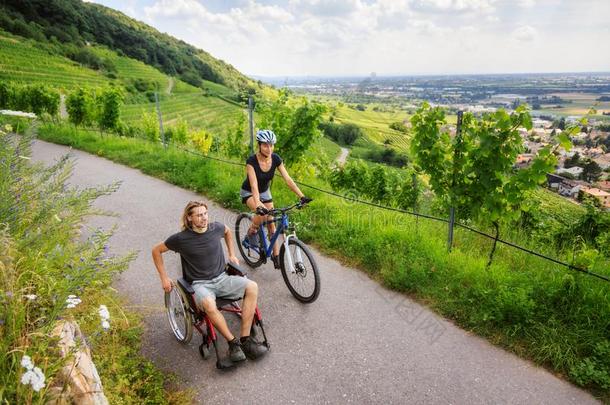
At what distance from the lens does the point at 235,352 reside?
374 centimetres

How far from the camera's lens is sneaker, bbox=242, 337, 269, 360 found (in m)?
3.86

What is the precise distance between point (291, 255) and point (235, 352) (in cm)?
147

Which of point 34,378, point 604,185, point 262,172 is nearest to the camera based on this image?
point 34,378

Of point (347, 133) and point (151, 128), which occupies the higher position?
point (151, 128)

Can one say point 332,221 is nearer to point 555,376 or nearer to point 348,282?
point 348,282

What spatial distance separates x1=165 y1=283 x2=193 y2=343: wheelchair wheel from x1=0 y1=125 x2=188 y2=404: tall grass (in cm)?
42

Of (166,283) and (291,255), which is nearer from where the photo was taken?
(166,283)

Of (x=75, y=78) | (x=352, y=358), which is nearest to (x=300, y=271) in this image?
(x=352, y=358)

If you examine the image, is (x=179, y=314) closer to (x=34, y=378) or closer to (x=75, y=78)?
(x=34, y=378)

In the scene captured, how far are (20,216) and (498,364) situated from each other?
16.2 ft

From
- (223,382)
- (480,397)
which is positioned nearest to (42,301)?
(223,382)

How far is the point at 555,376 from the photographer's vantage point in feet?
12.2

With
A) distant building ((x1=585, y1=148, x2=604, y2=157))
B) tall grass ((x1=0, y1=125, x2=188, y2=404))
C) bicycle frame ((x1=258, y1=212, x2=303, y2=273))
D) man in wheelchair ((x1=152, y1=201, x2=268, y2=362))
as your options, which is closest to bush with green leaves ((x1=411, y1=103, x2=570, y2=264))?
distant building ((x1=585, y1=148, x2=604, y2=157))

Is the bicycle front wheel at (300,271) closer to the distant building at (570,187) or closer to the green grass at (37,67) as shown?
the distant building at (570,187)
